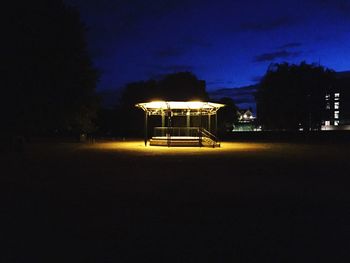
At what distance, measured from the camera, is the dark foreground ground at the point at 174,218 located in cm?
484

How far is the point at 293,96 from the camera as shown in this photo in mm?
49688

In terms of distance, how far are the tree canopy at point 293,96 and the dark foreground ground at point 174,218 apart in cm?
3926

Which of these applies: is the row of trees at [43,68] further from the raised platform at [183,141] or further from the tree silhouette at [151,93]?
the tree silhouette at [151,93]

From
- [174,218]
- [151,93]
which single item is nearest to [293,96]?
[151,93]

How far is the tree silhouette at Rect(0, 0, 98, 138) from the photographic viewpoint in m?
17.8

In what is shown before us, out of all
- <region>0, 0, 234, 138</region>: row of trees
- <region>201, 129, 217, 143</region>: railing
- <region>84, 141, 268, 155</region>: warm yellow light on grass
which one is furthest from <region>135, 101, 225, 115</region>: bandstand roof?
<region>0, 0, 234, 138</region>: row of trees

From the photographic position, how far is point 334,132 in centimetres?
4144

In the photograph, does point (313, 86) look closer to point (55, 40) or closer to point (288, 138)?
point (288, 138)

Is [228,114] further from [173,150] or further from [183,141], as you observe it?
[173,150]

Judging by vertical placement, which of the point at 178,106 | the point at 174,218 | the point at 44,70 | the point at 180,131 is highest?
the point at 44,70

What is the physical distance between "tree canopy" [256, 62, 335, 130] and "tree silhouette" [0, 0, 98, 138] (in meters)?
32.8

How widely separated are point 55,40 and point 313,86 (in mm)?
38371

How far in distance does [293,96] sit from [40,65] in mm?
37021

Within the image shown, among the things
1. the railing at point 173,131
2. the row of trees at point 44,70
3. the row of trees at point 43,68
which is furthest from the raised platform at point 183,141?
the row of trees at point 43,68
